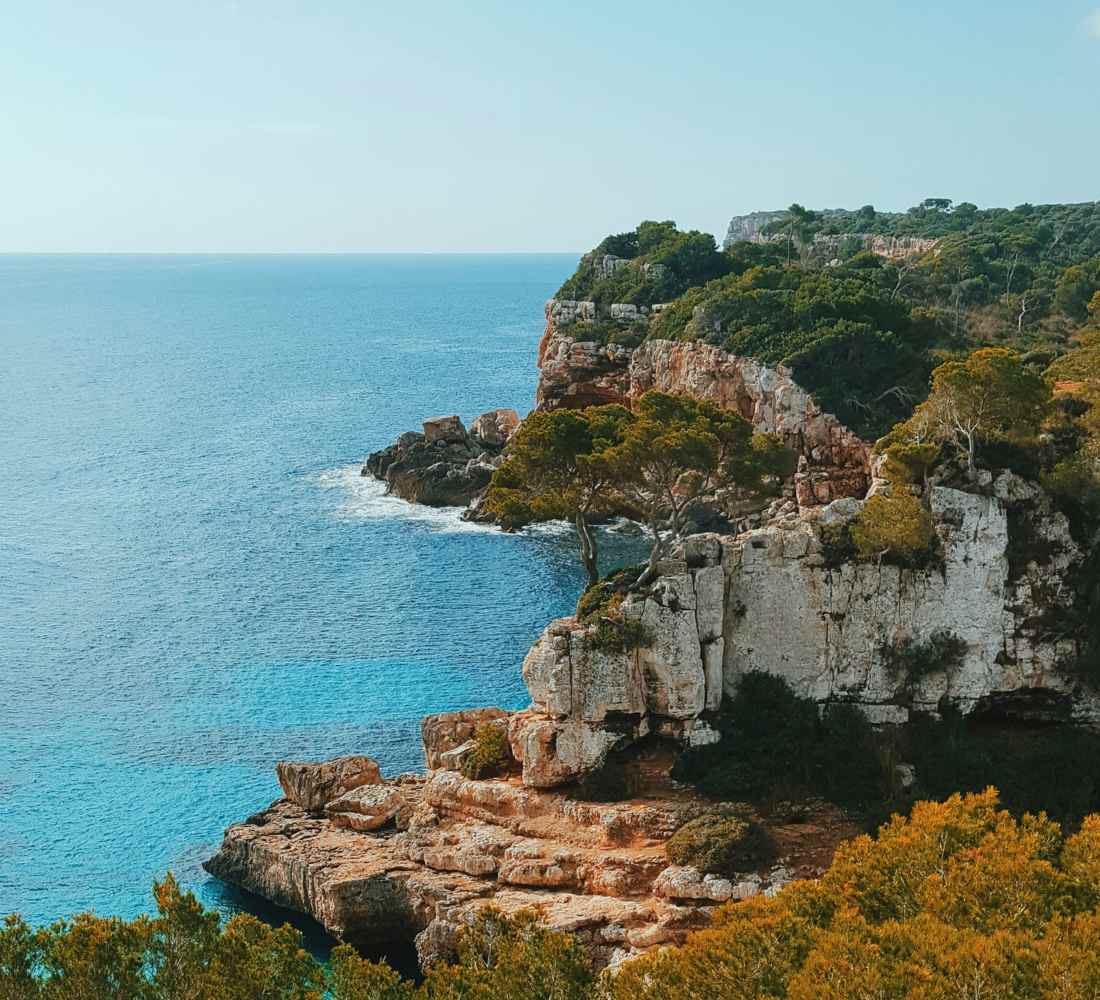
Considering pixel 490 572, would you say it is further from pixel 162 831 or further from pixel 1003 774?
pixel 1003 774

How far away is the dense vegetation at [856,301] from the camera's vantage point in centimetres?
6194

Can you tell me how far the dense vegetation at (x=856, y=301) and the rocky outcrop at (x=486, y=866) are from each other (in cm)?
3144

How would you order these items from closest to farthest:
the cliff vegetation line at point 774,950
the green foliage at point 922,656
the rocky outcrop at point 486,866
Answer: the cliff vegetation line at point 774,950 < the rocky outcrop at point 486,866 < the green foliage at point 922,656

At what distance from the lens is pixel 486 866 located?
31688mm

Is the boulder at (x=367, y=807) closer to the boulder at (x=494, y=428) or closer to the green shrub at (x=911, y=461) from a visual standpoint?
the green shrub at (x=911, y=461)

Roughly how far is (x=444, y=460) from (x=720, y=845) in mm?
51992

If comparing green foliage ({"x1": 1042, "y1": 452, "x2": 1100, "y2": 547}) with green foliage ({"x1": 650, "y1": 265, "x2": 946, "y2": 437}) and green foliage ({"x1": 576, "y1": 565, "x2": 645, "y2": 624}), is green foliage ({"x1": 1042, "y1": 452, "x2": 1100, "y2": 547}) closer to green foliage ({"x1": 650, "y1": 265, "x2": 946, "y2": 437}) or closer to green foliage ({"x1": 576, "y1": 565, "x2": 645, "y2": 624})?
green foliage ({"x1": 576, "y1": 565, "x2": 645, "y2": 624})

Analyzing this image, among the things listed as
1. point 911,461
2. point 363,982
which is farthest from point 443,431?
point 363,982

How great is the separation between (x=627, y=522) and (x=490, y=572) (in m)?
11.0

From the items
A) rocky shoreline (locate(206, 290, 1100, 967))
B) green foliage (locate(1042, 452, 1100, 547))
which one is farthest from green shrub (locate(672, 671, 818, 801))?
green foliage (locate(1042, 452, 1100, 547))

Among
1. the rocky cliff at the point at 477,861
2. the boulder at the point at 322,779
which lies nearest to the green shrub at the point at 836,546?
the rocky cliff at the point at 477,861

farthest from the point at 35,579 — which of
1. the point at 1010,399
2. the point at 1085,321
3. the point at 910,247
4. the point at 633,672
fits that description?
the point at 910,247

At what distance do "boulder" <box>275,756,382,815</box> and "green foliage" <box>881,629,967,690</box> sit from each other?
1638 cm

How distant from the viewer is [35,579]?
61.4m
